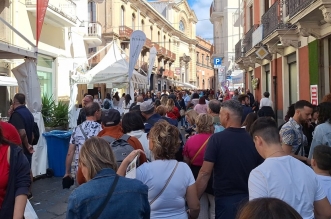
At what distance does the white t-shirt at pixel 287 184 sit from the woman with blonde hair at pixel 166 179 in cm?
87

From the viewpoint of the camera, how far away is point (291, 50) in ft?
56.0

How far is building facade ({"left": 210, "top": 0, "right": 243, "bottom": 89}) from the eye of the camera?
39906 mm

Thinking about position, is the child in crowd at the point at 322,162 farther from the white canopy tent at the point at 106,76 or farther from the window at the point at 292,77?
the window at the point at 292,77

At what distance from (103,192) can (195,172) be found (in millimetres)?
2610

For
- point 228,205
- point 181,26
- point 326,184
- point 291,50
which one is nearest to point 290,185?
point 326,184

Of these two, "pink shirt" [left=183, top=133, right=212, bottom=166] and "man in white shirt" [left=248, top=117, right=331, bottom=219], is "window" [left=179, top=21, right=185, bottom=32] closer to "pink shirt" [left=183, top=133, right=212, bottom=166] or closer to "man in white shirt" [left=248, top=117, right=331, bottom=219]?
"pink shirt" [left=183, top=133, right=212, bottom=166]

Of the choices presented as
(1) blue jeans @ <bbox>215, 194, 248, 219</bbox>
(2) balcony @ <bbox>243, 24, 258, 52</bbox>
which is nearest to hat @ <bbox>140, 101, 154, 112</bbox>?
(1) blue jeans @ <bbox>215, 194, 248, 219</bbox>

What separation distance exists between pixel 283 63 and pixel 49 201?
1341cm

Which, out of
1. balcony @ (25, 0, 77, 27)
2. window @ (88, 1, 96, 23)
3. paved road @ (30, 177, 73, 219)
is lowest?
paved road @ (30, 177, 73, 219)

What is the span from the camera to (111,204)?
2523 millimetres

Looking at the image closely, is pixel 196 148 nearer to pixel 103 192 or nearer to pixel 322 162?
pixel 322 162

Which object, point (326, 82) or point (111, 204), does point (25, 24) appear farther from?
point (111, 204)

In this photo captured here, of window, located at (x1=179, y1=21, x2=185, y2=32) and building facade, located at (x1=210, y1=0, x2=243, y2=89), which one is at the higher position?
window, located at (x1=179, y1=21, x2=185, y2=32)

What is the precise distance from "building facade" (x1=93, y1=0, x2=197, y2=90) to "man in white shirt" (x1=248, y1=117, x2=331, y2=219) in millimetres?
21440
